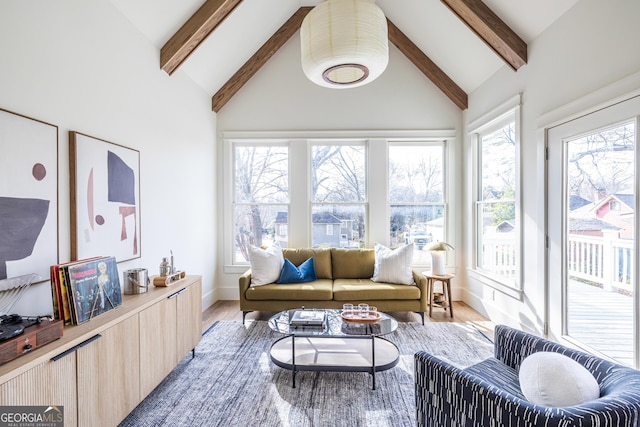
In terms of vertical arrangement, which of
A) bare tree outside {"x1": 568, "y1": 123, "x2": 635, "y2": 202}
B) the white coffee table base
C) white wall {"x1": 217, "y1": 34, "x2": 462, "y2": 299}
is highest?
white wall {"x1": 217, "y1": 34, "x2": 462, "y2": 299}

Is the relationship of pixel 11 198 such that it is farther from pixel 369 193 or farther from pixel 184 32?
pixel 369 193

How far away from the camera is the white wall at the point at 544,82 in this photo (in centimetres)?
202

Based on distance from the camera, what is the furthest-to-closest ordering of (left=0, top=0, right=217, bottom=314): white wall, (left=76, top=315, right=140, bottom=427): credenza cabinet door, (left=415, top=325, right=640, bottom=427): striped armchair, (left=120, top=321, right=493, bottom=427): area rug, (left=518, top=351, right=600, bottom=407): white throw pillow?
(left=120, top=321, right=493, bottom=427): area rug
(left=0, top=0, right=217, bottom=314): white wall
(left=76, top=315, right=140, bottom=427): credenza cabinet door
(left=518, top=351, right=600, bottom=407): white throw pillow
(left=415, top=325, right=640, bottom=427): striped armchair

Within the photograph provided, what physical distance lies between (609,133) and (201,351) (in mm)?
3770

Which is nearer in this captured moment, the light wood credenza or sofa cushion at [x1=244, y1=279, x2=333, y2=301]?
the light wood credenza

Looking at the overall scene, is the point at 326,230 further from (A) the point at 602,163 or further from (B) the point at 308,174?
(A) the point at 602,163

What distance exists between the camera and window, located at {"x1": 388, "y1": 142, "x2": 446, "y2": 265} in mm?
4375

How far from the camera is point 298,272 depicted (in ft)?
12.1

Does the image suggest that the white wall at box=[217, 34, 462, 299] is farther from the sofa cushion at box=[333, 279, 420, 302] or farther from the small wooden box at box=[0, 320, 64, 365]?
the small wooden box at box=[0, 320, 64, 365]

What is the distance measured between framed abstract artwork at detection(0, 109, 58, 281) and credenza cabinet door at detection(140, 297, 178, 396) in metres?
0.65

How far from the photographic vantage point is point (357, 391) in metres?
2.18

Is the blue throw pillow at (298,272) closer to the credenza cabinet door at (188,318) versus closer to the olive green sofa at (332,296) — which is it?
the olive green sofa at (332,296)

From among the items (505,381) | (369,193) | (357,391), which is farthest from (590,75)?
(357,391)

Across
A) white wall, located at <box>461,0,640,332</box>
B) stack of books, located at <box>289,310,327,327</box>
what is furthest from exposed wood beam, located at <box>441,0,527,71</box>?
stack of books, located at <box>289,310,327,327</box>
